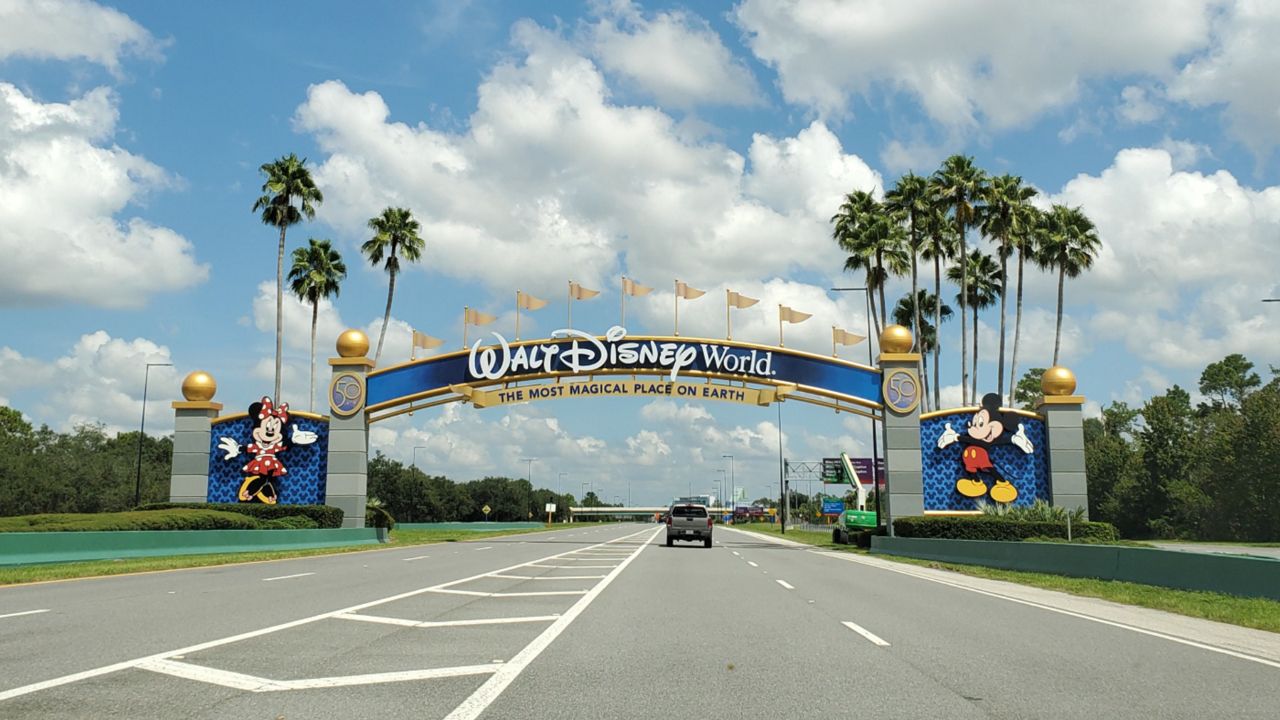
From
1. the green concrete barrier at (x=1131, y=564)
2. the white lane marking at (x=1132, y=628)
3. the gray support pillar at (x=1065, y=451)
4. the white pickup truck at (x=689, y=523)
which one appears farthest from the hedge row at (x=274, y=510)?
the gray support pillar at (x=1065, y=451)

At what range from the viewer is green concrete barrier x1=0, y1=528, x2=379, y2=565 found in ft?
74.7

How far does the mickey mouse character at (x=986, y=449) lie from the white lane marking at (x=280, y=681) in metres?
35.0

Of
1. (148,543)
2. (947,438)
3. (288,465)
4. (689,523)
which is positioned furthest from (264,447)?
(947,438)

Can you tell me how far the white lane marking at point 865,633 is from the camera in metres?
10.4

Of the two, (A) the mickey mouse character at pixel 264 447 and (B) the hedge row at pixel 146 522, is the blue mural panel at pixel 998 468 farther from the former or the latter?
(A) the mickey mouse character at pixel 264 447

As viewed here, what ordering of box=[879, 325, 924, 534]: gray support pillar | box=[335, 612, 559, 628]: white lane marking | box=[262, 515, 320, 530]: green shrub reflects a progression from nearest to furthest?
box=[335, 612, 559, 628]: white lane marking → box=[262, 515, 320, 530]: green shrub → box=[879, 325, 924, 534]: gray support pillar

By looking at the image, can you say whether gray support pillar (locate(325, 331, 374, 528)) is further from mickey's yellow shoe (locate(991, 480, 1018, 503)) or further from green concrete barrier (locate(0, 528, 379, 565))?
mickey's yellow shoe (locate(991, 480, 1018, 503))

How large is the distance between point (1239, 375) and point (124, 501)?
129 m

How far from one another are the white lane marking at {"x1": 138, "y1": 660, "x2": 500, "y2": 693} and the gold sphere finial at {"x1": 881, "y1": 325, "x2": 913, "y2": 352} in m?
35.7

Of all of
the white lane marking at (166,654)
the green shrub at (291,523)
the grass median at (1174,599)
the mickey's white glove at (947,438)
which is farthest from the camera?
the mickey's white glove at (947,438)

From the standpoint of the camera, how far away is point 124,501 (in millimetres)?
90875

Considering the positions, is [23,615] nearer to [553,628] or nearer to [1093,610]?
[553,628]

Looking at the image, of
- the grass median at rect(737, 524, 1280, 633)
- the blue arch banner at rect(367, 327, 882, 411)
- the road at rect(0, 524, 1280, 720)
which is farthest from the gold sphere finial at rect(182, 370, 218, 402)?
the grass median at rect(737, 524, 1280, 633)

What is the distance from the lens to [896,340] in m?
41.8
